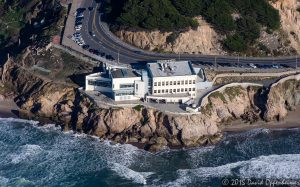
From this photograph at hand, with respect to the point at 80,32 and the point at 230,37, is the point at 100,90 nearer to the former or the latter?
the point at 80,32

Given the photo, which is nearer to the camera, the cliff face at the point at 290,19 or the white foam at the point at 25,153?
the white foam at the point at 25,153

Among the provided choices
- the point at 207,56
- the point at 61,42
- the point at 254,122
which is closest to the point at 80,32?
the point at 61,42

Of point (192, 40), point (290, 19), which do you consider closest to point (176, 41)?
point (192, 40)

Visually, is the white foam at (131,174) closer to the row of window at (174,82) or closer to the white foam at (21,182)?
the white foam at (21,182)

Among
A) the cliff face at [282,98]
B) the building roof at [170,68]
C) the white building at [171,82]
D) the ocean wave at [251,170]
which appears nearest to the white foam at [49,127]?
the white building at [171,82]

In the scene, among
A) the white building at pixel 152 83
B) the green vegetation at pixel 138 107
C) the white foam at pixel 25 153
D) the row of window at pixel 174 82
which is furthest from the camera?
the row of window at pixel 174 82

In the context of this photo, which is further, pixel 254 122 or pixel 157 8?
pixel 157 8

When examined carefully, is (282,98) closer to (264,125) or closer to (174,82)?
(264,125)
